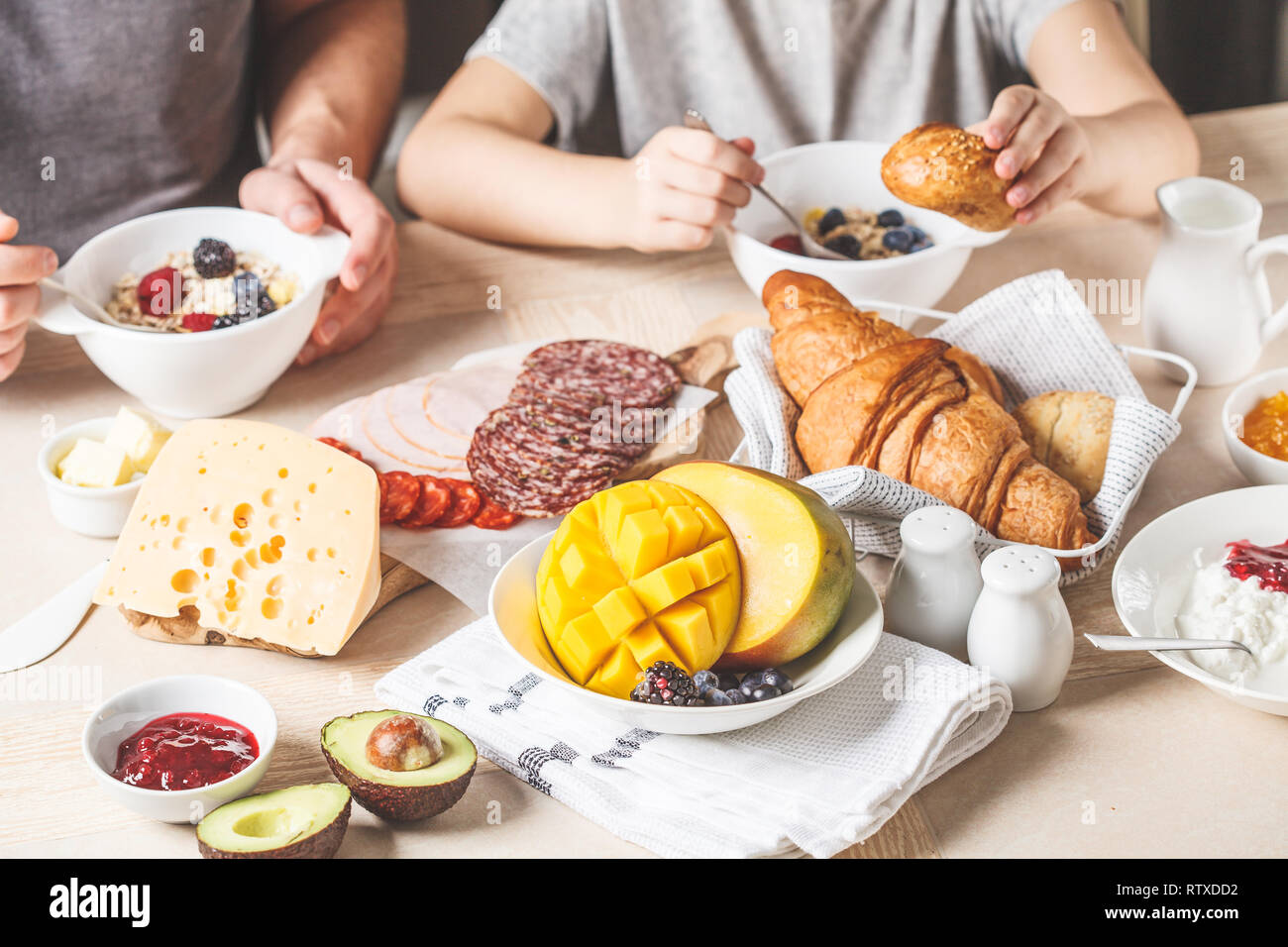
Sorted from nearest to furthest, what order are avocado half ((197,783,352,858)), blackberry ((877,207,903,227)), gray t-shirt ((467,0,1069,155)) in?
avocado half ((197,783,352,858)) < blackberry ((877,207,903,227)) < gray t-shirt ((467,0,1069,155))

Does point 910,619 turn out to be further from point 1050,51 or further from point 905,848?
point 1050,51

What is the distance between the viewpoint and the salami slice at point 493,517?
114cm

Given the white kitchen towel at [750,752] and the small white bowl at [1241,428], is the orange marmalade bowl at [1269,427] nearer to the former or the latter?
the small white bowl at [1241,428]

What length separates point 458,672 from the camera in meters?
0.98

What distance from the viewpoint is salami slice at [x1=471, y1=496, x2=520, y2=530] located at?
1.14m

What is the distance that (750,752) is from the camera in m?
0.89

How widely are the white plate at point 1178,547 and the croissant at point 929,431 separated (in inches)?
2.2

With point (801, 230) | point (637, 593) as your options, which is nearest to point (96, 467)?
point (637, 593)

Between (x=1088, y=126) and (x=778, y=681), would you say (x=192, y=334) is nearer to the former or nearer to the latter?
(x=778, y=681)

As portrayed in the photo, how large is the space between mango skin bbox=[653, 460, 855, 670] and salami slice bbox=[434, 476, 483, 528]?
0.31 m

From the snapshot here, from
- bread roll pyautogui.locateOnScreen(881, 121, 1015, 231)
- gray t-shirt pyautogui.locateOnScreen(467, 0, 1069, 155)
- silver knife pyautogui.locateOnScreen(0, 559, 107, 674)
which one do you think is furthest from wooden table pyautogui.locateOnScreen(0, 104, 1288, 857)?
gray t-shirt pyautogui.locateOnScreen(467, 0, 1069, 155)

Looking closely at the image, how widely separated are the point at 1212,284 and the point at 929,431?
0.44 m

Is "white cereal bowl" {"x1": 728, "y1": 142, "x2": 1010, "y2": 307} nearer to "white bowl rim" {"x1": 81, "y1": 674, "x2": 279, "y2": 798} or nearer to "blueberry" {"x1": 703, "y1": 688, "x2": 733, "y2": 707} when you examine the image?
"blueberry" {"x1": 703, "y1": 688, "x2": 733, "y2": 707}

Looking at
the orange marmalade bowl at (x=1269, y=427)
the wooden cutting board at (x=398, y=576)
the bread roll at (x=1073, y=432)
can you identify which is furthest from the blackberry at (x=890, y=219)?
the orange marmalade bowl at (x=1269, y=427)
